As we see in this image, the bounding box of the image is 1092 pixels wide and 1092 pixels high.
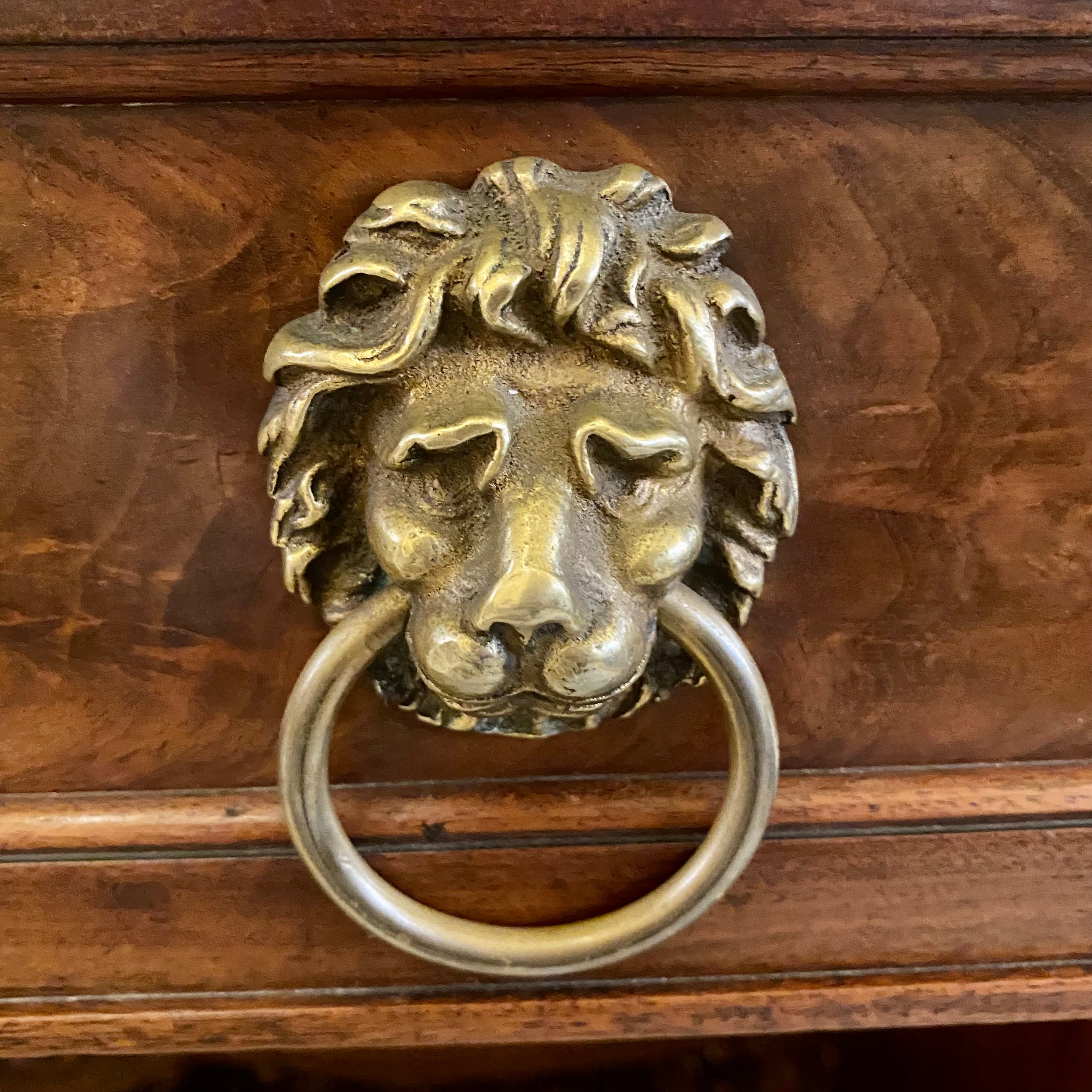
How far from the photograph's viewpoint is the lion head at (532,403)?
0.83 ft

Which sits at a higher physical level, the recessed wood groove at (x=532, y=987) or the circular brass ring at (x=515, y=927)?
the circular brass ring at (x=515, y=927)

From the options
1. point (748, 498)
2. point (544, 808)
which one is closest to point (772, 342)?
point (748, 498)

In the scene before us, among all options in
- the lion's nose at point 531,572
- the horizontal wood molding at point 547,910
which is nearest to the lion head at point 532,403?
the lion's nose at point 531,572

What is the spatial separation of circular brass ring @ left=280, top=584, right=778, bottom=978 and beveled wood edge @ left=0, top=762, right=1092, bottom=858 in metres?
0.03

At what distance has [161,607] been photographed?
33cm

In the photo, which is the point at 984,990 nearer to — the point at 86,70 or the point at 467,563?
the point at 467,563

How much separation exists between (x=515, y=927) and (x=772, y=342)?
0.25m

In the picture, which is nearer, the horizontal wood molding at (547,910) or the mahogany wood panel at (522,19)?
the mahogany wood panel at (522,19)

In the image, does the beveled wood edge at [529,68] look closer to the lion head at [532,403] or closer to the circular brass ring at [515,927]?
the lion head at [532,403]

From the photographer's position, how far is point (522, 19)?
259 mm

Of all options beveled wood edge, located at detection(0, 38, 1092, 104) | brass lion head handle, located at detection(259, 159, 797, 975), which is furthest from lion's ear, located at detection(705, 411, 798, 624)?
→ beveled wood edge, located at detection(0, 38, 1092, 104)

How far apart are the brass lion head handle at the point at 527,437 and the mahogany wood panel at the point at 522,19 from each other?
41mm

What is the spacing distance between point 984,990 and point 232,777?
1.08ft

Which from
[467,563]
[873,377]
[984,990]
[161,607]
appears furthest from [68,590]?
[984,990]
